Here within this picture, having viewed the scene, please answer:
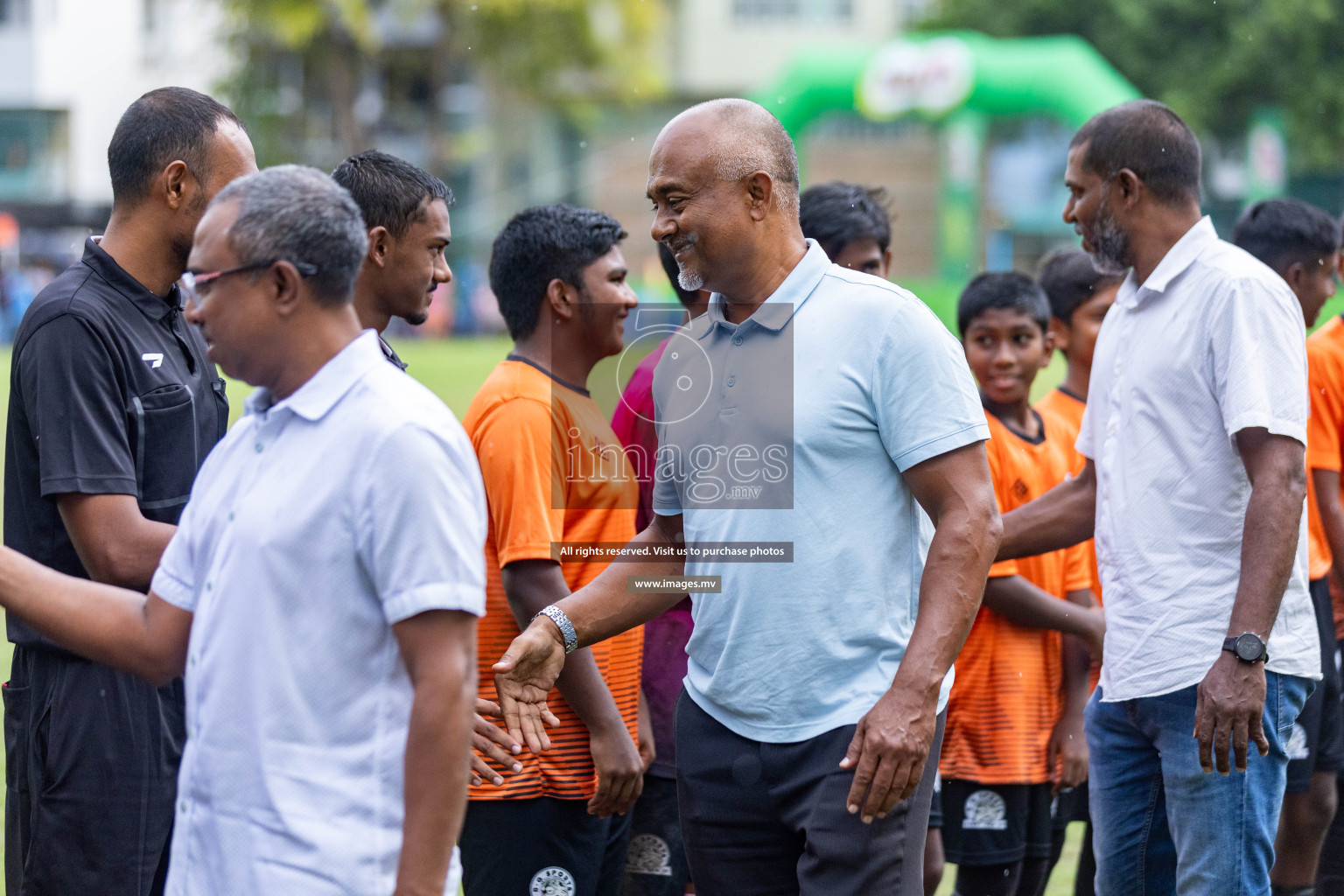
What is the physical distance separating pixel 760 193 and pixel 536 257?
3.50 ft

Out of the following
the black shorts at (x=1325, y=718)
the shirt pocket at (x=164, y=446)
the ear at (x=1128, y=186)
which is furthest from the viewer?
the black shorts at (x=1325, y=718)

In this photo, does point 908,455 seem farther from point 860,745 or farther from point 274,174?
point 274,174

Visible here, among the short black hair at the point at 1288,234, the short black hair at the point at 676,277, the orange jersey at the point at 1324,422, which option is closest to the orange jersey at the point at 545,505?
the short black hair at the point at 676,277

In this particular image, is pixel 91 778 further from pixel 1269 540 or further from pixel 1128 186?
pixel 1128 186

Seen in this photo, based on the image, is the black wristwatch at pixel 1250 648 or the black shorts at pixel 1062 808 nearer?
the black wristwatch at pixel 1250 648

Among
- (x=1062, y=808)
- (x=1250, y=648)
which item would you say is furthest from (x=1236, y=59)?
(x=1250, y=648)

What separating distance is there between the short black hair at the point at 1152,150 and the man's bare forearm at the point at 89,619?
8.63 feet

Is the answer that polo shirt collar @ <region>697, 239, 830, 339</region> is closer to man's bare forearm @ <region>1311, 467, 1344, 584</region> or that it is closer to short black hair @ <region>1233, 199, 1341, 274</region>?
man's bare forearm @ <region>1311, 467, 1344, 584</region>

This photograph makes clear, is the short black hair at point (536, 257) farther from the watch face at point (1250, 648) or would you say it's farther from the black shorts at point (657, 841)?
the watch face at point (1250, 648)

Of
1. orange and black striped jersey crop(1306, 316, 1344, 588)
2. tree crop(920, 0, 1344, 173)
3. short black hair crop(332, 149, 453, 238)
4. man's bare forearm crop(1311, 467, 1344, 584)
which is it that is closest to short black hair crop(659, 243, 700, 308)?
short black hair crop(332, 149, 453, 238)

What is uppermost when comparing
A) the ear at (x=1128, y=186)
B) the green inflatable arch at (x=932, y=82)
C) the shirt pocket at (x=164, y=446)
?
the green inflatable arch at (x=932, y=82)

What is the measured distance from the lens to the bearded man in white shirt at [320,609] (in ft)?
7.00

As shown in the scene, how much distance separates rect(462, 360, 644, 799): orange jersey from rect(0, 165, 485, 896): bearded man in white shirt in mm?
1164

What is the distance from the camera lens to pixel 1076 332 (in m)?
5.08
